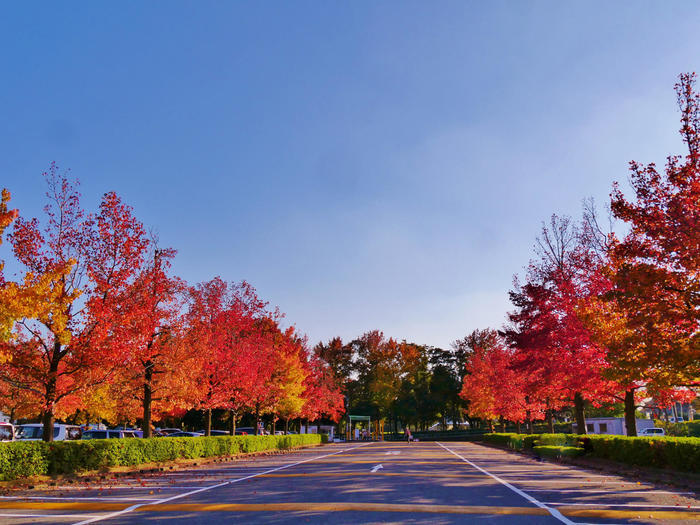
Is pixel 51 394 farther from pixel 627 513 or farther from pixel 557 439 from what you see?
pixel 557 439

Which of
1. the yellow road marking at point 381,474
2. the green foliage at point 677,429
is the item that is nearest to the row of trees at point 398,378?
the green foliage at point 677,429

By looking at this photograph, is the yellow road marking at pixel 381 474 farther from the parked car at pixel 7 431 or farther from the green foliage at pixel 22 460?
the parked car at pixel 7 431

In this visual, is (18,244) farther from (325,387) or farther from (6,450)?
Result: (325,387)

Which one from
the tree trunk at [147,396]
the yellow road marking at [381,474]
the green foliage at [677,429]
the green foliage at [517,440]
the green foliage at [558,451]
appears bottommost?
the green foliage at [677,429]

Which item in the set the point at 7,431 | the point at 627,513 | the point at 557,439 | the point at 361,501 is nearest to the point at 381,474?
the point at 361,501

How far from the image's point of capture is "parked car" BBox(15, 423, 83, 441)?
94.0 feet

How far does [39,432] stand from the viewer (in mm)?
30203

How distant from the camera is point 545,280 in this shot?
85.6 feet

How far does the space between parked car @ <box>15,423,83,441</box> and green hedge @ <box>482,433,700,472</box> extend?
26.4 metres

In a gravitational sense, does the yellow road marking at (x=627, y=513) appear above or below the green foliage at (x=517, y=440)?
above

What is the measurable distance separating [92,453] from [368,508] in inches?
431

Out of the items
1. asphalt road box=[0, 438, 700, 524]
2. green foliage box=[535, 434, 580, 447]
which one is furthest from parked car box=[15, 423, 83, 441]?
green foliage box=[535, 434, 580, 447]

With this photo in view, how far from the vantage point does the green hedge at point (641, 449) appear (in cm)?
1402

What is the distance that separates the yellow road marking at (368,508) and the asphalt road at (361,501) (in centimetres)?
2
